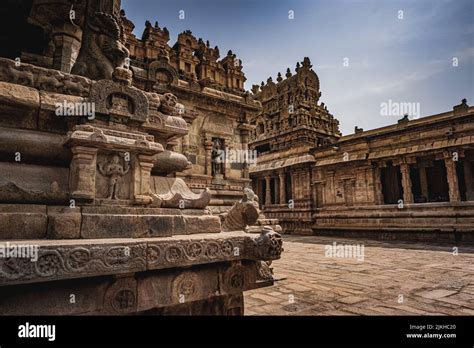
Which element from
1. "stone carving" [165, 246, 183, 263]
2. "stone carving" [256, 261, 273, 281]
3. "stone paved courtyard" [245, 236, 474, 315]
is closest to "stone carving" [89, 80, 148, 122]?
"stone carving" [165, 246, 183, 263]

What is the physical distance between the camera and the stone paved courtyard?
15.1 feet

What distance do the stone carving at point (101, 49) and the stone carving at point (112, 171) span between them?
131 centimetres

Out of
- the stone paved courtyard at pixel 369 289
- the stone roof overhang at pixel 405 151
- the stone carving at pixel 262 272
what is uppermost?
the stone roof overhang at pixel 405 151

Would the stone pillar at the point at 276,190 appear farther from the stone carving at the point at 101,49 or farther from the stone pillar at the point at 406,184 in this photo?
the stone carving at the point at 101,49

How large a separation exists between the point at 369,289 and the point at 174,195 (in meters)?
4.95

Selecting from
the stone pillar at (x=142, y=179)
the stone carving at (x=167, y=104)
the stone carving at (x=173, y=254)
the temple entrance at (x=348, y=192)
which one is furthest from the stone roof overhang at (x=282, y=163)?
the stone carving at (x=173, y=254)

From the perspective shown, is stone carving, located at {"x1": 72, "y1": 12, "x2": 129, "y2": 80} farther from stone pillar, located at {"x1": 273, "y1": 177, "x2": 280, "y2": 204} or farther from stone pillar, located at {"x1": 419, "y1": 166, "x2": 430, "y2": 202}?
stone pillar, located at {"x1": 273, "y1": 177, "x2": 280, "y2": 204}

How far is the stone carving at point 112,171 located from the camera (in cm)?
277

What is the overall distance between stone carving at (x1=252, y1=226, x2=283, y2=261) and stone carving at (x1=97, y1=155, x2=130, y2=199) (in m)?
1.49

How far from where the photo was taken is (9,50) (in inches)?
232

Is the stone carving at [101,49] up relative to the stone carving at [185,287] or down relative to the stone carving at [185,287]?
up

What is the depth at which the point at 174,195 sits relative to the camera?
3.12m
